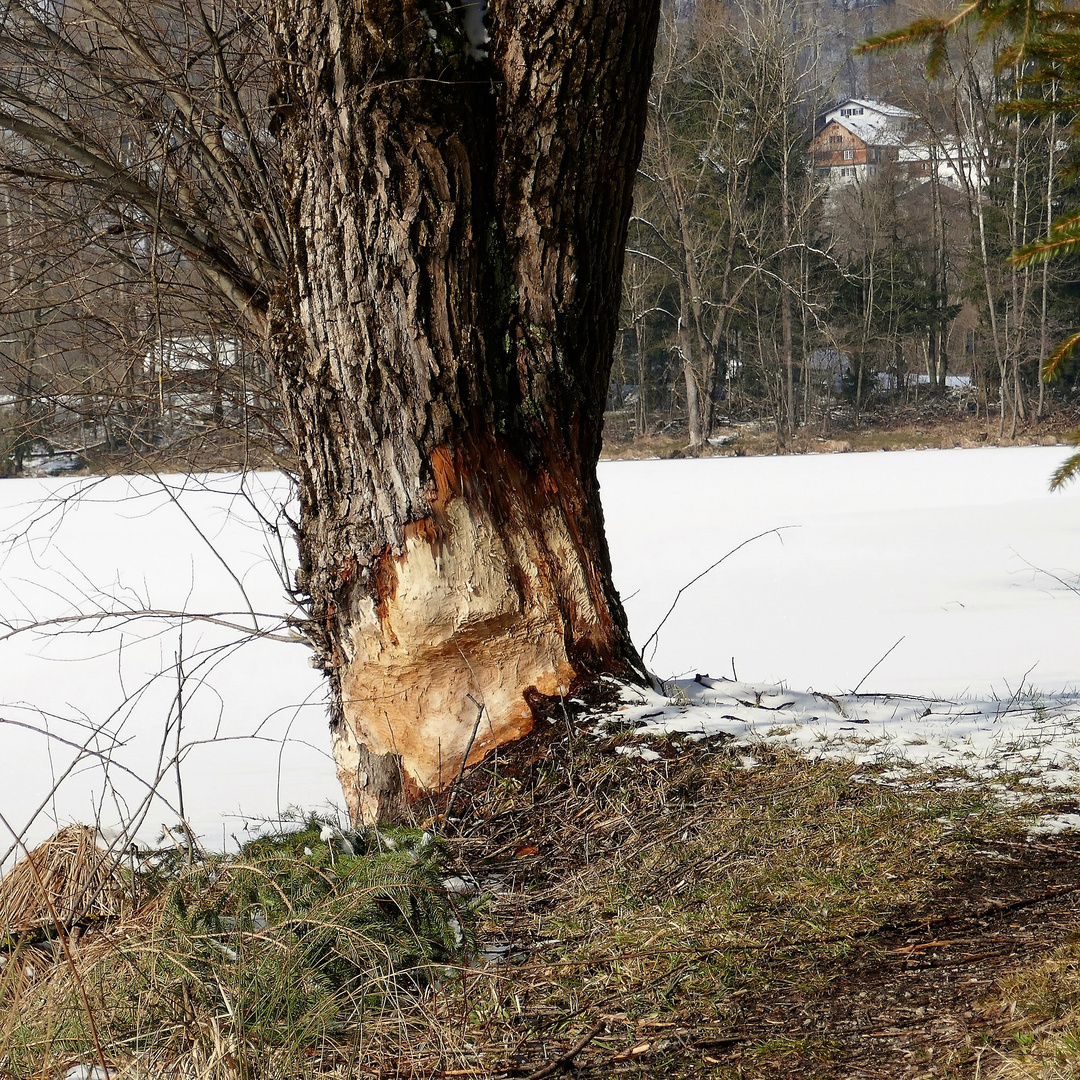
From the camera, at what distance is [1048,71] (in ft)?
13.3

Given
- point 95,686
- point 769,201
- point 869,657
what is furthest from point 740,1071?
point 769,201

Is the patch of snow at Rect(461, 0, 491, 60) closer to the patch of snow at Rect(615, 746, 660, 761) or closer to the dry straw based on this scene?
the patch of snow at Rect(615, 746, 660, 761)

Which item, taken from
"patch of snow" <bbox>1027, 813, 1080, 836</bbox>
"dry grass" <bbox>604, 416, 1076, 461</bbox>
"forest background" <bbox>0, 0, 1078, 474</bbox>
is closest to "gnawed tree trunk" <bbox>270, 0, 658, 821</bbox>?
"patch of snow" <bbox>1027, 813, 1080, 836</bbox>

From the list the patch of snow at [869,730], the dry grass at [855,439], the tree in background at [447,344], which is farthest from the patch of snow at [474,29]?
the dry grass at [855,439]

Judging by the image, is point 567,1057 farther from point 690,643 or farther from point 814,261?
point 814,261

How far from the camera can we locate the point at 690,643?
A: 7.55 meters

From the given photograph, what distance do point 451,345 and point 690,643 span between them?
5.00m

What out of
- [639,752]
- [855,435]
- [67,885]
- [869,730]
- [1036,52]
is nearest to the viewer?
[67,885]

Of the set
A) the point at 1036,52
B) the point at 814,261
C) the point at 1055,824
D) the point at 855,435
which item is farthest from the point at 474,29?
the point at 814,261

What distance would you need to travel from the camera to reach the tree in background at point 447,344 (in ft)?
9.33

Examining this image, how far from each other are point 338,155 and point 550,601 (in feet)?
4.57

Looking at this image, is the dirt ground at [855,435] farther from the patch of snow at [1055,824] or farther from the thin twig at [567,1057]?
the thin twig at [567,1057]

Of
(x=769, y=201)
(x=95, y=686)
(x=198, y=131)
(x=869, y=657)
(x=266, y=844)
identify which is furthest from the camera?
(x=769, y=201)

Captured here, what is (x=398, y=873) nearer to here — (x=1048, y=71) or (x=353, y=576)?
(x=353, y=576)
